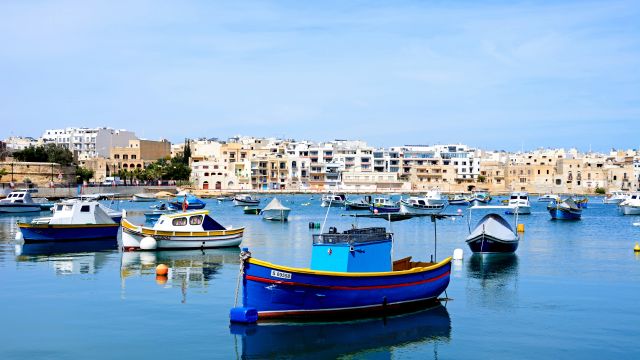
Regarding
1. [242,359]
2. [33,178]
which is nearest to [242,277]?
[242,359]

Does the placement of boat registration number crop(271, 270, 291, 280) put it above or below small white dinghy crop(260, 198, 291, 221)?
above

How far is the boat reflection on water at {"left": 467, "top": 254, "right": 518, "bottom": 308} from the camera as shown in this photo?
2528 centimetres

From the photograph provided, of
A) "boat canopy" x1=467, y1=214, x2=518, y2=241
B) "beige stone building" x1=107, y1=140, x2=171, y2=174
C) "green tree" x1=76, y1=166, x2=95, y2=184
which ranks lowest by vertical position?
"boat canopy" x1=467, y1=214, x2=518, y2=241

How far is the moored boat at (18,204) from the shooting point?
78188 millimetres

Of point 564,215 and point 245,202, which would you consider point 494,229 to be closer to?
point 564,215

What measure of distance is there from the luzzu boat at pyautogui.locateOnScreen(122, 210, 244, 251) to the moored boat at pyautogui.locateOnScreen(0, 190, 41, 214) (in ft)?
147

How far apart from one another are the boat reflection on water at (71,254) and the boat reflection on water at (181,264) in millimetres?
1352

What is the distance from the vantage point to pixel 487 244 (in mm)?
37594

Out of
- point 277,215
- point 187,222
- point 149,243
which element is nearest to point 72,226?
point 149,243

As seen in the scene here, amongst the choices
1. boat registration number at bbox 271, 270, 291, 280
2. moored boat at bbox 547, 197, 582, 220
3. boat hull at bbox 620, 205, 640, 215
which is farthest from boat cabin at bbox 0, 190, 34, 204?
boat registration number at bbox 271, 270, 291, 280

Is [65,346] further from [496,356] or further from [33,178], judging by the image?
[33,178]

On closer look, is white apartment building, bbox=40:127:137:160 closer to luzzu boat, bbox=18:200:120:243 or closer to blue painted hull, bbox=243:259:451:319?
luzzu boat, bbox=18:200:120:243

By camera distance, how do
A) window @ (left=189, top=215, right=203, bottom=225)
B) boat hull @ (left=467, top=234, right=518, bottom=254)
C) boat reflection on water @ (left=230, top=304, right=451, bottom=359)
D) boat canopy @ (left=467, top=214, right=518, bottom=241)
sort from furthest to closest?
window @ (left=189, top=215, right=203, bottom=225) < boat canopy @ (left=467, top=214, right=518, bottom=241) < boat hull @ (left=467, top=234, right=518, bottom=254) < boat reflection on water @ (left=230, top=304, right=451, bottom=359)

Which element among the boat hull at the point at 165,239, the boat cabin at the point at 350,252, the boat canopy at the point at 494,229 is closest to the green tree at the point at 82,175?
the boat hull at the point at 165,239
